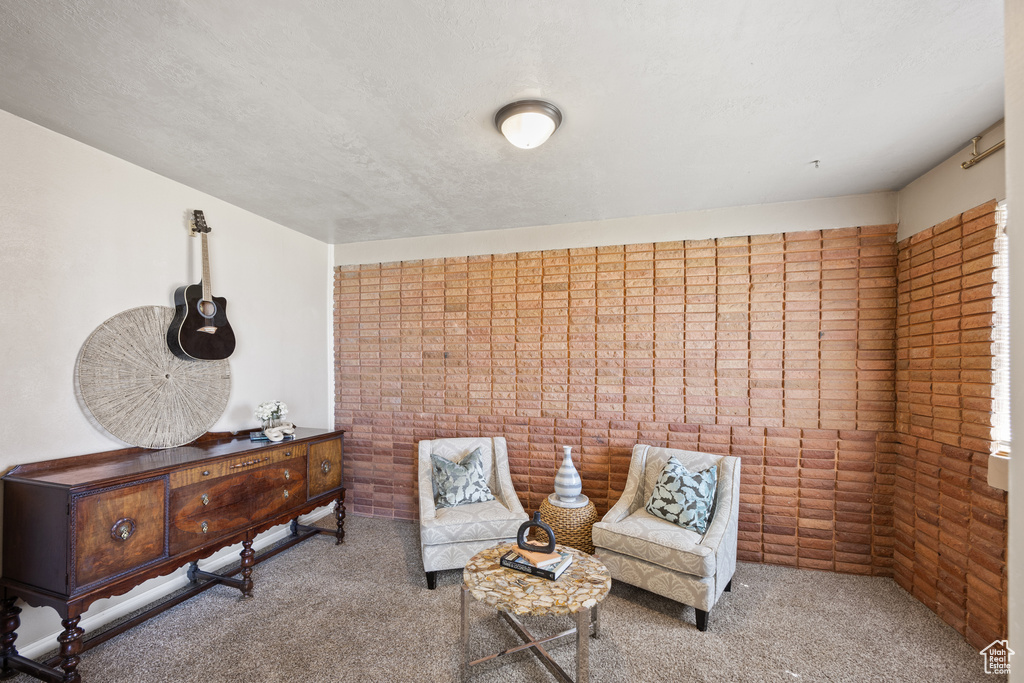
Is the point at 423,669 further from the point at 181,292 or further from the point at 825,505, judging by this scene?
the point at 825,505

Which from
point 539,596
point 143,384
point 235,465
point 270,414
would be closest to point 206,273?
point 143,384

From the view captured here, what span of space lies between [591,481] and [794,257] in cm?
233

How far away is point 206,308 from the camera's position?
3.14m

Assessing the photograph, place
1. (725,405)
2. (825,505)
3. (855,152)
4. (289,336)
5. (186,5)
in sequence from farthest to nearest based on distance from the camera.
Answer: (289,336) → (725,405) → (825,505) → (855,152) → (186,5)

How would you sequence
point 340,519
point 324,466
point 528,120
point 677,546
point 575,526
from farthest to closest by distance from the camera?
point 340,519 < point 324,466 < point 575,526 < point 677,546 < point 528,120

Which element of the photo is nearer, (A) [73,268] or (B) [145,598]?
(A) [73,268]

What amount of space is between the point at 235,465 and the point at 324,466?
2.72 feet

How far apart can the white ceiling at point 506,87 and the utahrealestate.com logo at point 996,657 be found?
2613 mm

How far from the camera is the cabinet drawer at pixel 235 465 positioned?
253 cm

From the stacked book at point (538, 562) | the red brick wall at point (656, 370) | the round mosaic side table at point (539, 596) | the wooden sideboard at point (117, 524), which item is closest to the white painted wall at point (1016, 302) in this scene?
the round mosaic side table at point (539, 596)

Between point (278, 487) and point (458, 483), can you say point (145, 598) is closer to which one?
point (278, 487)

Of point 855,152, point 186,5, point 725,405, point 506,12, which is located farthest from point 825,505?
point 186,5

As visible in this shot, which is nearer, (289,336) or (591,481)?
(591,481)

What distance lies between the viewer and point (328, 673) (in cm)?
220
